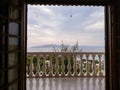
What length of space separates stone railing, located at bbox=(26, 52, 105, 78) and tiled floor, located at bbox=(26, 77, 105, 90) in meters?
0.30

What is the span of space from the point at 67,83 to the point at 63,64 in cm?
101

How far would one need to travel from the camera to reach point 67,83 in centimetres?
549

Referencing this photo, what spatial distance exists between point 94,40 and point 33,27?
258 centimetres

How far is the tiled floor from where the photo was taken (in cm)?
498

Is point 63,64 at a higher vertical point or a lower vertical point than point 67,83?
higher

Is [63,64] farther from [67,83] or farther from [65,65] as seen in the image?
[67,83]

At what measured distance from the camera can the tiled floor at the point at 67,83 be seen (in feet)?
16.4

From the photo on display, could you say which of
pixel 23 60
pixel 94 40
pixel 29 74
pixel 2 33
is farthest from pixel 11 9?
pixel 94 40

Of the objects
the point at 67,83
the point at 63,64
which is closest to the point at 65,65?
the point at 63,64

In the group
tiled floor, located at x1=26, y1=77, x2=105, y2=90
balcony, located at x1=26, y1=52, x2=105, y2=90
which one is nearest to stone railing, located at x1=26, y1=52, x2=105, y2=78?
balcony, located at x1=26, y1=52, x2=105, y2=90

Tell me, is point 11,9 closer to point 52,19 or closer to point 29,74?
point 29,74

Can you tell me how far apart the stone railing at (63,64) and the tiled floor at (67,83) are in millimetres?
303

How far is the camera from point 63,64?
6398mm

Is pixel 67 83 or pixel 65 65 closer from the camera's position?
pixel 67 83
